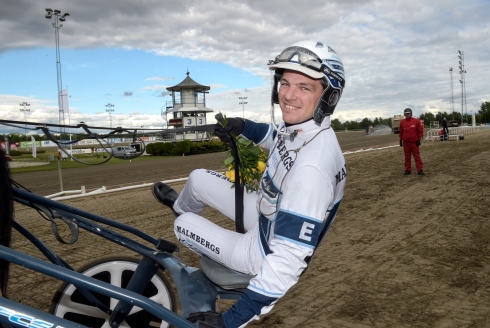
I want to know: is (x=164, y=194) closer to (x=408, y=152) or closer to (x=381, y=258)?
(x=381, y=258)

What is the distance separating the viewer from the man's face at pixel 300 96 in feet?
7.68

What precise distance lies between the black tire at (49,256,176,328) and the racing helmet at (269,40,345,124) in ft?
5.12

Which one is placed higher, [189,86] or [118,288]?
[189,86]

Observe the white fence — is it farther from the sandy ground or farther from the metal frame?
the metal frame

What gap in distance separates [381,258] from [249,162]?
3.29m

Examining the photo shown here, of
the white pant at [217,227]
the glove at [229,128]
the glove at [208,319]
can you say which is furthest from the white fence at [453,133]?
the glove at [208,319]

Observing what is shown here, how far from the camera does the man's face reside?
2.34 m

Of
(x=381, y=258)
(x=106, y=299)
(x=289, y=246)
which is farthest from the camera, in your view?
(x=381, y=258)

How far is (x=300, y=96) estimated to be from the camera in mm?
2361

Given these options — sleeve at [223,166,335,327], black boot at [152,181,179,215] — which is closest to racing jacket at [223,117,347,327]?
sleeve at [223,166,335,327]

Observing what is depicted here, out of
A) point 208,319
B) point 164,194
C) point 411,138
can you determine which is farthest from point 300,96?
point 411,138

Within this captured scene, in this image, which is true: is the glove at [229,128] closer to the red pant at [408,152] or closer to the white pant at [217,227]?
the white pant at [217,227]

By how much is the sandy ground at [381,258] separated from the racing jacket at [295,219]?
1834 millimetres

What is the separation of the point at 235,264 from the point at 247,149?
73 centimetres
